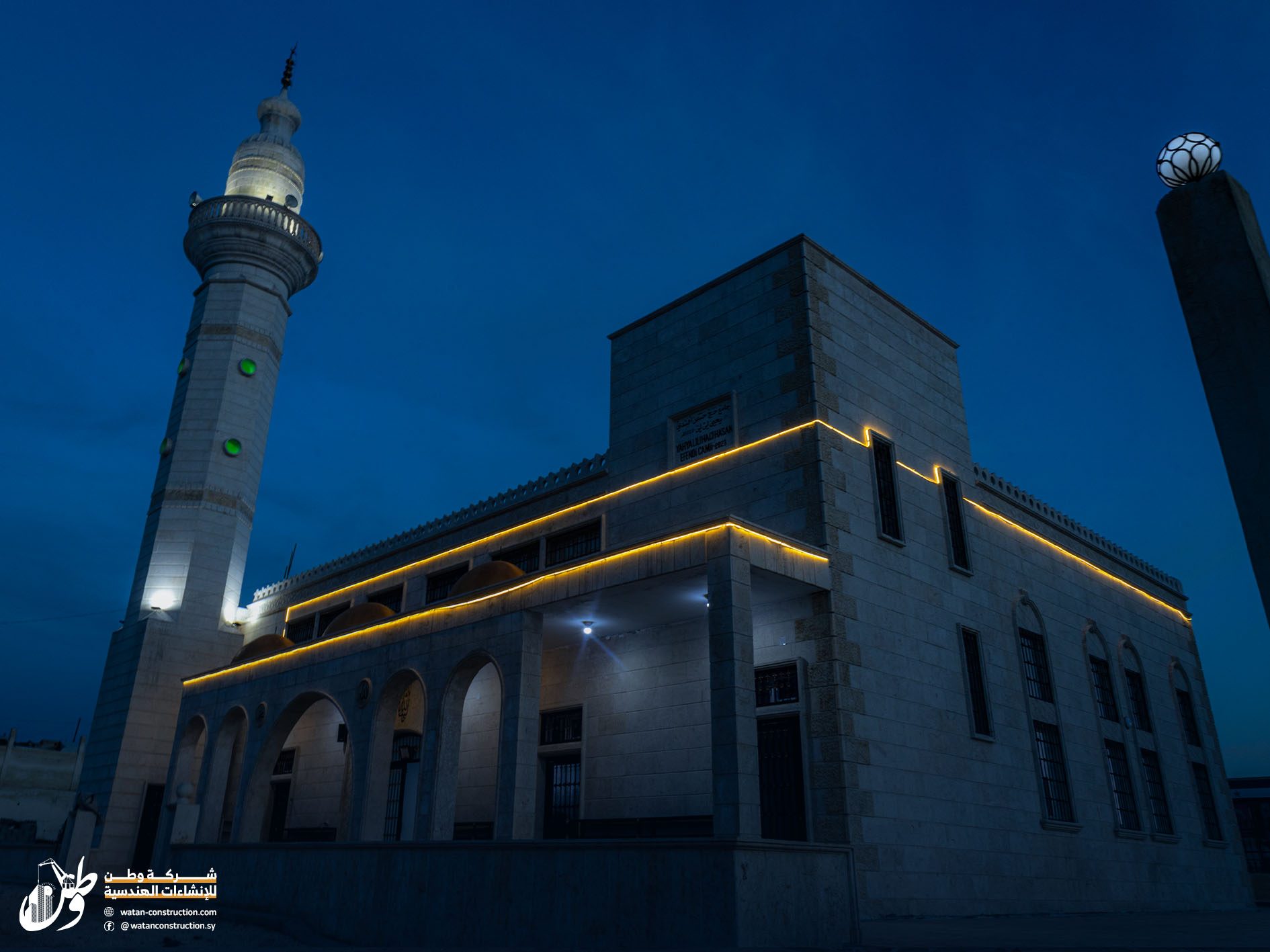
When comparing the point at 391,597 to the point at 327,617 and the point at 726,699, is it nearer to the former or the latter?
the point at 327,617

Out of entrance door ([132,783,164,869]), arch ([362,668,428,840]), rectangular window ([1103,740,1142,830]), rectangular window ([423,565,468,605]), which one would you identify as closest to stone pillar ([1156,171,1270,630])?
arch ([362,668,428,840])

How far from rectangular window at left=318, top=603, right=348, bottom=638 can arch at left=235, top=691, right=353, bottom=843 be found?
283 cm

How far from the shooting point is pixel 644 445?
19.7m

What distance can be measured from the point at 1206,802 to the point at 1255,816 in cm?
1650

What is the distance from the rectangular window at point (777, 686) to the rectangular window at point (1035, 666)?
7238 millimetres

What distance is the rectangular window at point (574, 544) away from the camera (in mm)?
20469

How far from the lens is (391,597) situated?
26.2 metres

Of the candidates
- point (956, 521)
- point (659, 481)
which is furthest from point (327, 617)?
point (956, 521)

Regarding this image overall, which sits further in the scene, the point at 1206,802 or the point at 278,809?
the point at 278,809

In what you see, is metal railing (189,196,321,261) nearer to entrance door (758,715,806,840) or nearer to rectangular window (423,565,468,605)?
rectangular window (423,565,468,605)

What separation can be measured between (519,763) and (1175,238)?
41.8 ft

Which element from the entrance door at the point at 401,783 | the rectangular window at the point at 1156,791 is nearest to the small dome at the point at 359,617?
the entrance door at the point at 401,783

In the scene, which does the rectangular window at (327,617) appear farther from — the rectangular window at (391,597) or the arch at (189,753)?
the arch at (189,753)

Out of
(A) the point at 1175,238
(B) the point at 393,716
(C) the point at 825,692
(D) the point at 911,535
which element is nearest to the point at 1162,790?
(D) the point at 911,535
